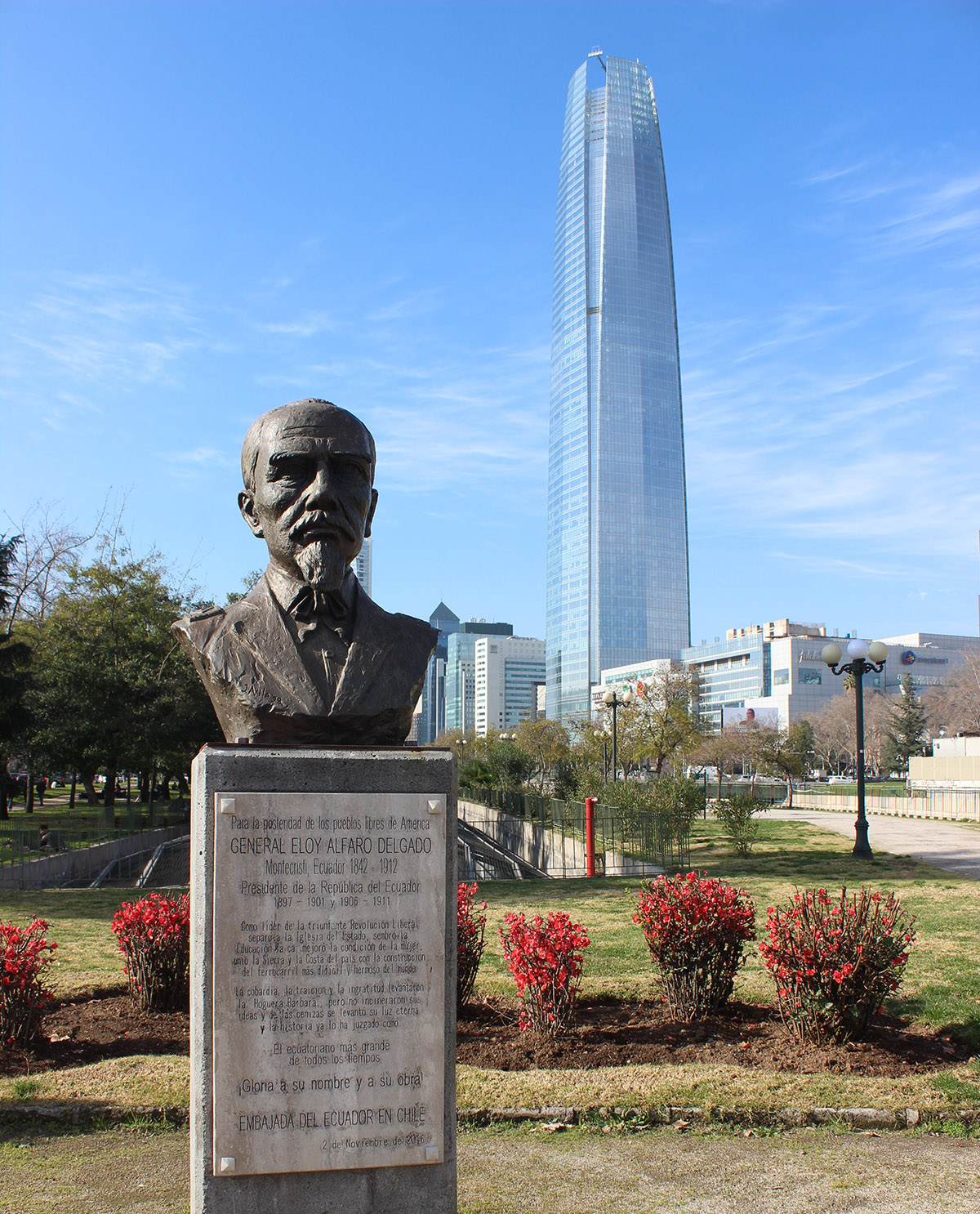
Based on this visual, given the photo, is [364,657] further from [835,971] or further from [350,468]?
[835,971]

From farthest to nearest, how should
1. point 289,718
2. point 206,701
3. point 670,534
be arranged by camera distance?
point 670,534, point 206,701, point 289,718

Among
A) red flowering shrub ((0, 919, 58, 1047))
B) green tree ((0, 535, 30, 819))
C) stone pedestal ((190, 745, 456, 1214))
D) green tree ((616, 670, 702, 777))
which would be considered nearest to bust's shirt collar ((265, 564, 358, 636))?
stone pedestal ((190, 745, 456, 1214))

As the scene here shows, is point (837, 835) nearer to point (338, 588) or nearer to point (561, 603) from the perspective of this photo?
point (338, 588)

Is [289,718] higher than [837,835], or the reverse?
[289,718]

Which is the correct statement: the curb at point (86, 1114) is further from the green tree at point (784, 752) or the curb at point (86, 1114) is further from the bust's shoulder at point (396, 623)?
the green tree at point (784, 752)

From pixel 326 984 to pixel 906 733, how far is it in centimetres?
7318

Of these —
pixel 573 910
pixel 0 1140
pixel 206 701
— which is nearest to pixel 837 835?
pixel 573 910

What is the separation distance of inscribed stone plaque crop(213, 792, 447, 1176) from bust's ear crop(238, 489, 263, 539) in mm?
1394

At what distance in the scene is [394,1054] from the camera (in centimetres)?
397

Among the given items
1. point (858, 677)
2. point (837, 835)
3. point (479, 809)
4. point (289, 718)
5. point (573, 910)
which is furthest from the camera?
point (479, 809)

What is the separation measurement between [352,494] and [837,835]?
2330cm

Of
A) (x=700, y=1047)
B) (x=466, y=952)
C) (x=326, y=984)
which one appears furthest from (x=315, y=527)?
(x=700, y=1047)

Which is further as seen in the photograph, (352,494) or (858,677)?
(858,677)

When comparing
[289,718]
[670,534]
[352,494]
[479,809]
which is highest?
[670,534]
